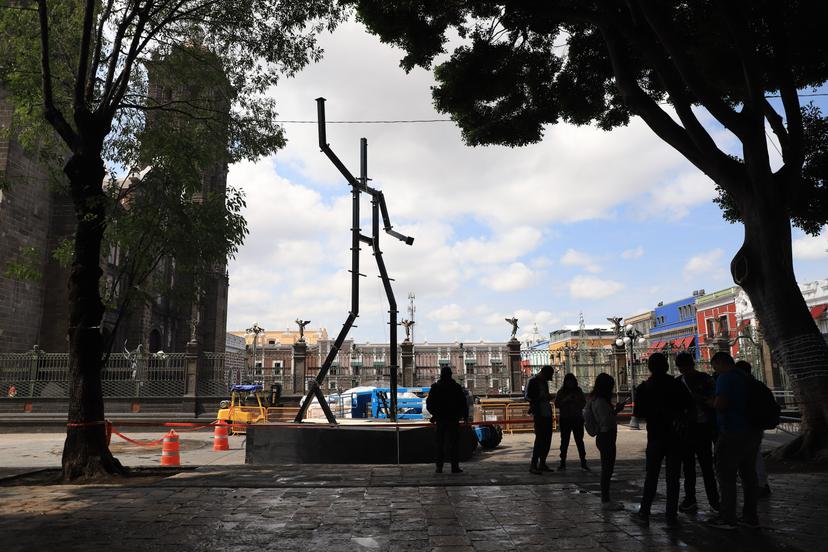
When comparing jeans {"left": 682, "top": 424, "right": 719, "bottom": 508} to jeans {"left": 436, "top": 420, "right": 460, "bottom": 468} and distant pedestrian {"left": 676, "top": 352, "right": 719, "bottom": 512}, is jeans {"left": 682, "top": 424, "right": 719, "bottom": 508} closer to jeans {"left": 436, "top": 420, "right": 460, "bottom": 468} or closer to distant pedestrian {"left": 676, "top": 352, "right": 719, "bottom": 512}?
distant pedestrian {"left": 676, "top": 352, "right": 719, "bottom": 512}

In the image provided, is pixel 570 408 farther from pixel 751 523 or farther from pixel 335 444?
pixel 335 444

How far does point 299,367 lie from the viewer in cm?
2345

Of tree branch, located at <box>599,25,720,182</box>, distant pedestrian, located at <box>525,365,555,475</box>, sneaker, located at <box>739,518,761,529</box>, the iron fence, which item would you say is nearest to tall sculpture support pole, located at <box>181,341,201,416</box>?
the iron fence

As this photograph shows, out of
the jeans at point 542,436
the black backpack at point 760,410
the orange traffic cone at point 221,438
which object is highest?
the black backpack at point 760,410

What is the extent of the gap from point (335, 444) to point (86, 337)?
177 inches

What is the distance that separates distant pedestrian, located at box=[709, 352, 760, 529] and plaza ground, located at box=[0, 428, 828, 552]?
202 mm

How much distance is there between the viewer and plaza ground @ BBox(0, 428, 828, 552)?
500cm

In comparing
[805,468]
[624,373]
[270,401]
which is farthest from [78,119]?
[624,373]

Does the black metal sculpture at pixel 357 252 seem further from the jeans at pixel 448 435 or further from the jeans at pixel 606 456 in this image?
the jeans at pixel 606 456

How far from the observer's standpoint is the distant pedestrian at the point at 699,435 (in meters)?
6.19

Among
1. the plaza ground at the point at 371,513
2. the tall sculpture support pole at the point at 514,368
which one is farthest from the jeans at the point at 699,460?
the tall sculpture support pole at the point at 514,368

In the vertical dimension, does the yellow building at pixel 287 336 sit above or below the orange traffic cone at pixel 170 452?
above

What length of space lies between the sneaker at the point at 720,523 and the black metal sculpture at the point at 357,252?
6189 millimetres

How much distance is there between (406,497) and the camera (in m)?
7.04
